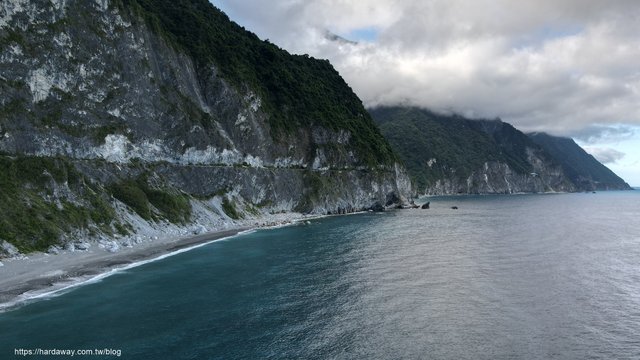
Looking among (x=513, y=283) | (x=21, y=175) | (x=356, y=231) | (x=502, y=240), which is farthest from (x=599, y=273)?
(x=21, y=175)

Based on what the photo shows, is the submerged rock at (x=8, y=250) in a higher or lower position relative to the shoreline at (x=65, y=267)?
higher

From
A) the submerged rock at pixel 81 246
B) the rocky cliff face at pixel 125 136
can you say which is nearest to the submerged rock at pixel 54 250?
the rocky cliff face at pixel 125 136

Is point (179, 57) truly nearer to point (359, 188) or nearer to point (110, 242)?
Answer: point (110, 242)

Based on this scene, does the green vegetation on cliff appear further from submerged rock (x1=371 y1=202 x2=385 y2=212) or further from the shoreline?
the shoreline

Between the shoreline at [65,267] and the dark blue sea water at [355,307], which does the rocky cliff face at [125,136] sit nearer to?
the shoreline at [65,267]

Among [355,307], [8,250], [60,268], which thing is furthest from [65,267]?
[355,307]

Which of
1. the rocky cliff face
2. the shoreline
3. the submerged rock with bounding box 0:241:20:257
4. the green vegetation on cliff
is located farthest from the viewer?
the green vegetation on cliff

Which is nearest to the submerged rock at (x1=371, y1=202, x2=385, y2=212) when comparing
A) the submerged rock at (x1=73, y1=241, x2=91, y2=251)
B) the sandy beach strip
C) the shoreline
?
the shoreline
